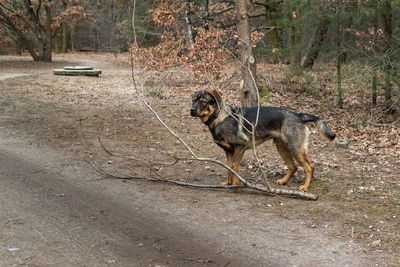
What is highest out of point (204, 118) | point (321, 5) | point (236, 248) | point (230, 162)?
point (321, 5)

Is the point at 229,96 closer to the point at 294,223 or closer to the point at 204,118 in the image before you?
the point at 204,118

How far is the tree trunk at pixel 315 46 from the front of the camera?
607 inches

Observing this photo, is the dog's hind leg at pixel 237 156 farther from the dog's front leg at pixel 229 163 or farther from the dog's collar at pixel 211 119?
the dog's collar at pixel 211 119

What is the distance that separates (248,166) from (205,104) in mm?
2487

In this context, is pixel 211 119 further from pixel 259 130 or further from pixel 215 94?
pixel 259 130

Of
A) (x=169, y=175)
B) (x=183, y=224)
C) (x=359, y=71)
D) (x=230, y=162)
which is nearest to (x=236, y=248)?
(x=183, y=224)

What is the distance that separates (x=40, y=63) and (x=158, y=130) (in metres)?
22.1

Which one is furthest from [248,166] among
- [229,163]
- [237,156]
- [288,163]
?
[237,156]

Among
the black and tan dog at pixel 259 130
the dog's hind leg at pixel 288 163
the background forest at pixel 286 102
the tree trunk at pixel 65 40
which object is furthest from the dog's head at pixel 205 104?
the tree trunk at pixel 65 40

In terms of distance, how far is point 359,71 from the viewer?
12.4m

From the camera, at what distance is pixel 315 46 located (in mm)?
15617

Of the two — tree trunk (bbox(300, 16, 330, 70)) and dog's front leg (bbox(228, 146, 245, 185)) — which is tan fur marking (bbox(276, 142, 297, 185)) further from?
tree trunk (bbox(300, 16, 330, 70))

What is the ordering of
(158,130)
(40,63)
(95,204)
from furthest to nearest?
(40,63)
(158,130)
(95,204)

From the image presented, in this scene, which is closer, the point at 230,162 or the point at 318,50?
the point at 230,162
